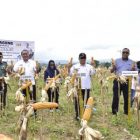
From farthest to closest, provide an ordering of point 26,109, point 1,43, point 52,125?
point 1,43 < point 52,125 < point 26,109

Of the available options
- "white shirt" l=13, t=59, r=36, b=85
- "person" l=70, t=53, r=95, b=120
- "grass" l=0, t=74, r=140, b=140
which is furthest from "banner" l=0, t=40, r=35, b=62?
"person" l=70, t=53, r=95, b=120

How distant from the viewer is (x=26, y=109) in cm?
329

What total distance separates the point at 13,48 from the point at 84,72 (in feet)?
17.9

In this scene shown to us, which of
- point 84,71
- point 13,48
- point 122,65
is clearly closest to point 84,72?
point 84,71

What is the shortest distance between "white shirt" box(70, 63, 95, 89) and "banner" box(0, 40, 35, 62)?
4.94m

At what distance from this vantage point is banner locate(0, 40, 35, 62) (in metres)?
14.3

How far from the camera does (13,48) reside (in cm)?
1440

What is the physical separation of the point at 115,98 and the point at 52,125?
2.11 meters

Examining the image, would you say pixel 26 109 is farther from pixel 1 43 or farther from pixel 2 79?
pixel 1 43

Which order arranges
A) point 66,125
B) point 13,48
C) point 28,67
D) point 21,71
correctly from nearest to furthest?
point 21,71
point 66,125
point 28,67
point 13,48

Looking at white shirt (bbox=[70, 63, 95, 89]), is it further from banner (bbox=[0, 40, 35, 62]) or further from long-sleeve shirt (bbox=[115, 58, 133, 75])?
banner (bbox=[0, 40, 35, 62])

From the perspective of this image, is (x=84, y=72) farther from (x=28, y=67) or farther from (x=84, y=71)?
(x=28, y=67)

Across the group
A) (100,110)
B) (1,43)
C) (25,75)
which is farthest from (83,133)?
(1,43)

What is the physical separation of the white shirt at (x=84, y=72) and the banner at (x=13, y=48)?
4942 millimetres
